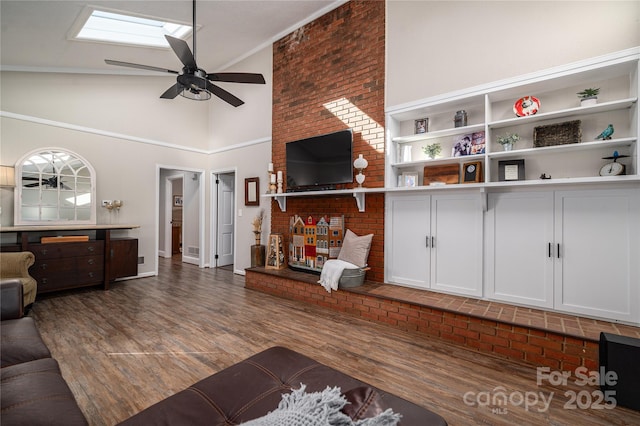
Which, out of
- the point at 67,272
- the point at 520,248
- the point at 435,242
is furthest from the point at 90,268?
the point at 520,248

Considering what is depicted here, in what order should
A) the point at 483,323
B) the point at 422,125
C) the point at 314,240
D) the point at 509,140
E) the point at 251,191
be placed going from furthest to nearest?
1. the point at 251,191
2. the point at 314,240
3. the point at 422,125
4. the point at 509,140
5. the point at 483,323

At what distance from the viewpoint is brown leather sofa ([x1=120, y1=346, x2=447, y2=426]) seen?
1058 millimetres

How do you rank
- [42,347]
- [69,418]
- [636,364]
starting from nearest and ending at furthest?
[69,418]
[42,347]
[636,364]

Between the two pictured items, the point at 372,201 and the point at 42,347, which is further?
the point at 372,201

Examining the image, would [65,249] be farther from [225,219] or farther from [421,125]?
[421,125]

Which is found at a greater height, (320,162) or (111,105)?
(111,105)

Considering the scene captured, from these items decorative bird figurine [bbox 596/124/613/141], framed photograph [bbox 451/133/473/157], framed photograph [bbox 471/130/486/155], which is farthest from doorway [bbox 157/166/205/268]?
decorative bird figurine [bbox 596/124/613/141]

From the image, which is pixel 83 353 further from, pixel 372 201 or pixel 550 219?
pixel 550 219

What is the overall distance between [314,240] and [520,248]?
2555 mm

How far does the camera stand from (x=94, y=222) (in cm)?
484

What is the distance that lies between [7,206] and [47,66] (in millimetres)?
2084

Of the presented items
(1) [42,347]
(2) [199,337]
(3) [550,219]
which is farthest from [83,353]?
(3) [550,219]

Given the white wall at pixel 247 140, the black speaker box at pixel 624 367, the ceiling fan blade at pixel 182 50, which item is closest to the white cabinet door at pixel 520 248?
the black speaker box at pixel 624 367

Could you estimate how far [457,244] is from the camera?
134 inches
